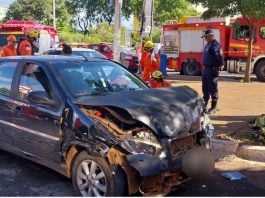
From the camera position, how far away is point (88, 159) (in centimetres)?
459

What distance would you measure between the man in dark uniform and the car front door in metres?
4.63

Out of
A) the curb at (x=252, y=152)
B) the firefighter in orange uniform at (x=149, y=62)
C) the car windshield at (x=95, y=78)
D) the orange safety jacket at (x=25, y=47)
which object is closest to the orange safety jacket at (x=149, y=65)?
the firefighter in orange uniform at (x=149, y=62)

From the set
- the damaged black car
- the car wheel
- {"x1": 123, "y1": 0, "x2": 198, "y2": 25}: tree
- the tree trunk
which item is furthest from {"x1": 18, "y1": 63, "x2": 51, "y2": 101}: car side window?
{"x1": 123, "y1": 0, "x2": 198, "y2": 25}: tree

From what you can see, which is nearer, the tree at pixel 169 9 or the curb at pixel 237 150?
the curb at pixel 237 150

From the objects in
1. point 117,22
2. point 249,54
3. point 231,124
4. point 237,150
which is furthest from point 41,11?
point 237,150

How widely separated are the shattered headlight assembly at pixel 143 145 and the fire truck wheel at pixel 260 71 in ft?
49.4

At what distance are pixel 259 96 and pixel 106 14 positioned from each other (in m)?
45.7

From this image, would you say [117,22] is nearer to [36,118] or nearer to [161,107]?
[36,118]

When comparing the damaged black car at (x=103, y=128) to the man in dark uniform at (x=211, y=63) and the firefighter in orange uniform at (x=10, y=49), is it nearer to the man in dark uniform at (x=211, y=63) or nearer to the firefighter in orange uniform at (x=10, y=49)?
the man in dark uniform at (x=211, y=63)

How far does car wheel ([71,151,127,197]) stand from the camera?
4363 mm

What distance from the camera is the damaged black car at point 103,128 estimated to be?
4402mm

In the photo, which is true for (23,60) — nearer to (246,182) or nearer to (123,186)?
(123,186)

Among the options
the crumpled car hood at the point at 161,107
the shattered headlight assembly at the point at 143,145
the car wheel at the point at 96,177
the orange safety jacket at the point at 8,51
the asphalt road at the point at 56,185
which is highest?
the orange safety jacket at the point at 8,51

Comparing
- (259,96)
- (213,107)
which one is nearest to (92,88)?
(213,107)
